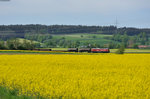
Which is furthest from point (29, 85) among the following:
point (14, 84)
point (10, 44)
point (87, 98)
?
point (10, 44)

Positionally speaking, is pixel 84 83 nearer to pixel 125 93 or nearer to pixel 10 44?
pixel 125 93

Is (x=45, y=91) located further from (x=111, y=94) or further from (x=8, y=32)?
(x=8, y=32)

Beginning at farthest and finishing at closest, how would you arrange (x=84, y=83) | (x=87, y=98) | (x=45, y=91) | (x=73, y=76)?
(x=73, y=76)
(x=84, y=83)
(x=45, y=91)
(x=87, y=98)

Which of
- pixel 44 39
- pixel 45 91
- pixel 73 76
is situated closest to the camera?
pixel 45 91

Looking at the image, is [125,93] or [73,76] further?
[73,76]

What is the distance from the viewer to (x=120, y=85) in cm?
1293

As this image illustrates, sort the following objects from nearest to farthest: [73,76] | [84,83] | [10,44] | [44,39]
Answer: [84,83], [73,76], [10,44], [44,39]

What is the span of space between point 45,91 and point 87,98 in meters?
2.00

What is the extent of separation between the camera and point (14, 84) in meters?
14.0

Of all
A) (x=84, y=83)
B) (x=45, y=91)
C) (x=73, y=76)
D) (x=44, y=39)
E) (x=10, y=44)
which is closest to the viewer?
(x=45, y=91)

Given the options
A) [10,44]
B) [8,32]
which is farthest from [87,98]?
[8,32]

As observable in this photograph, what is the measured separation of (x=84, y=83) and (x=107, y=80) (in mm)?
1164

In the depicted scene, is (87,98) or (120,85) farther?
(120,85)

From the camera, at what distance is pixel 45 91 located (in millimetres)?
12312
